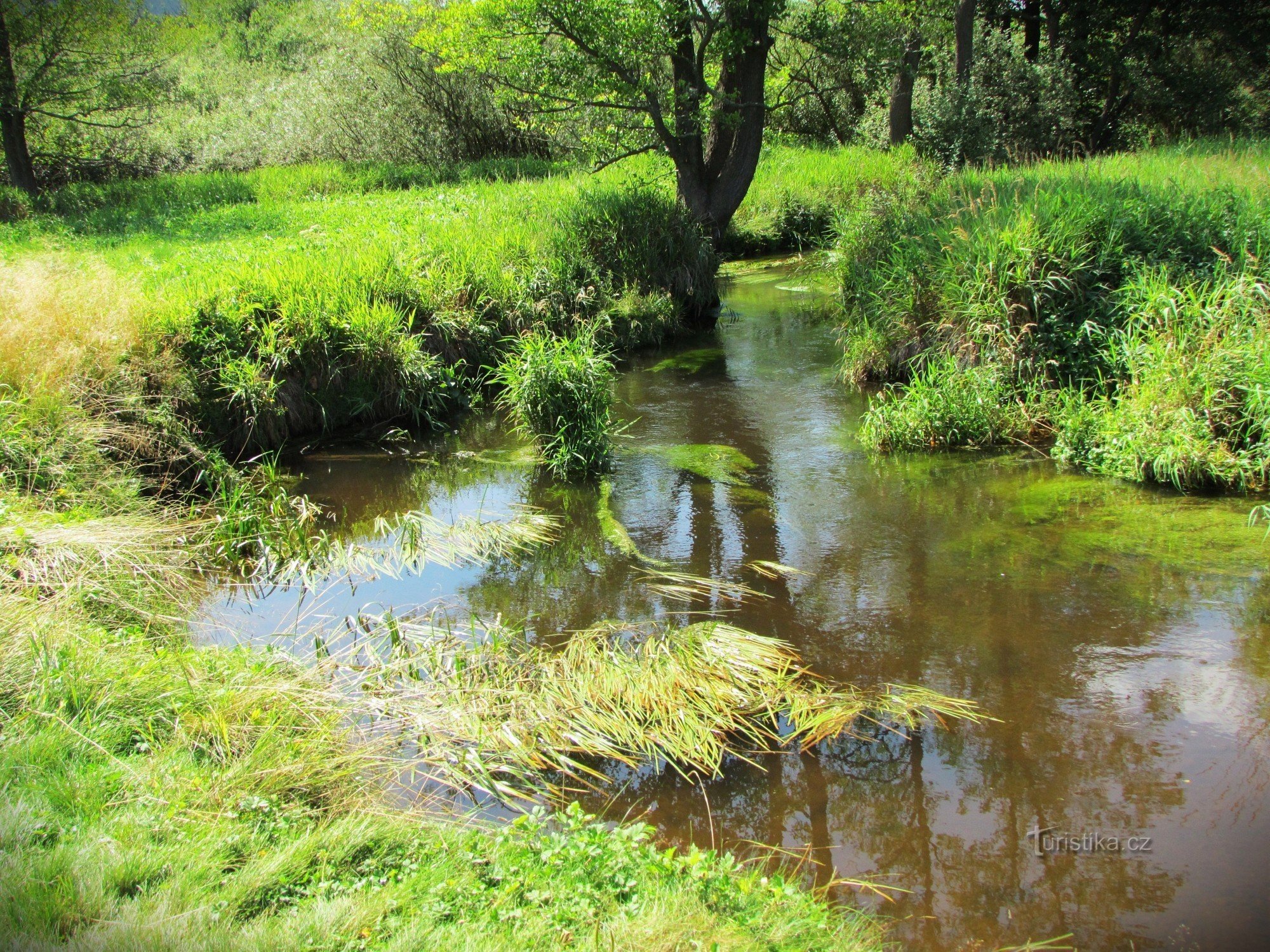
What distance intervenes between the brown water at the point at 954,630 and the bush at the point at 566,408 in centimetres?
28

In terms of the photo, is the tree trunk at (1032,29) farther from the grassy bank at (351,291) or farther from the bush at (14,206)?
the bush at (14,206)

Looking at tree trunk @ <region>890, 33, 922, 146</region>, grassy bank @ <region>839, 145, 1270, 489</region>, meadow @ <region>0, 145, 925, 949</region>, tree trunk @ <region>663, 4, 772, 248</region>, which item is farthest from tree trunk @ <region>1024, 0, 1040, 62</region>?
grassy bank @ <region>839, 145, 1270, 489</region>

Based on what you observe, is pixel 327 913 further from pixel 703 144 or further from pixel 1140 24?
pixel 1140 24

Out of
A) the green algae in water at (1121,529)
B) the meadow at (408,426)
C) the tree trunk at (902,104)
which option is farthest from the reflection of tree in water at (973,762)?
the tree trunk at (902,104)

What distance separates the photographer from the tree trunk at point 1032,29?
78.6 feet

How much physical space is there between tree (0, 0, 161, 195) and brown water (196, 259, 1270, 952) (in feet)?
48.6

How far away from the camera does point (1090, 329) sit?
23.9ft

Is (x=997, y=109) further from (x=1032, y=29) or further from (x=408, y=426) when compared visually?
(x=408, y=426)

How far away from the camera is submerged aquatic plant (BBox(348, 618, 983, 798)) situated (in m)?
3.61

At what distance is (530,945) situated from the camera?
2.32 m

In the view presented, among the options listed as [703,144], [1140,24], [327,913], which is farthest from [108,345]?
[1140,24]

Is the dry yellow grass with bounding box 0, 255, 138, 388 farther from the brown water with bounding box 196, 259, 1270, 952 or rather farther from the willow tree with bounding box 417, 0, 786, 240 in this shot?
the willow tree with bounding box 417, 0, 786, 240

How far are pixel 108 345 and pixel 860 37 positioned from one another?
10854 mm

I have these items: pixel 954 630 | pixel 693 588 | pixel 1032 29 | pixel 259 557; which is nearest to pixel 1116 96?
pixel 1032 29
